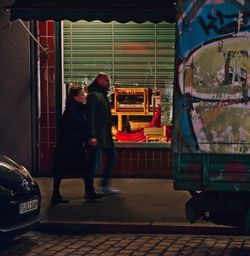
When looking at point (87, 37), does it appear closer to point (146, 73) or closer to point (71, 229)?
point (146, 73)

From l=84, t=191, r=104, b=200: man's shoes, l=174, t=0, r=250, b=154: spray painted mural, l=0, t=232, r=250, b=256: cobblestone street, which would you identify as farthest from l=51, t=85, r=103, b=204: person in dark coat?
l=174, t=0, r=250, b=154: spray painted mural

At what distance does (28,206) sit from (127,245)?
3.96 feet

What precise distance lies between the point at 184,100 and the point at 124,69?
5.36 meters

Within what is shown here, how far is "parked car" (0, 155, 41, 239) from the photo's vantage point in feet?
22.3

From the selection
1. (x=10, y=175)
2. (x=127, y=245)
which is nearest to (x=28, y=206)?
(x=10, y=175)

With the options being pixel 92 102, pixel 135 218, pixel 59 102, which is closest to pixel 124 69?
pixel 59 102

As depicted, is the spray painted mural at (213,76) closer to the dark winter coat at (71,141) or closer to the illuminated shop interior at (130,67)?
the dark winter coat at (71,141)

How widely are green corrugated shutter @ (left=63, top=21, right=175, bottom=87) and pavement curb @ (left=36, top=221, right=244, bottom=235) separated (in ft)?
13.1

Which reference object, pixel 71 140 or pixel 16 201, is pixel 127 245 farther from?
pixel 71 140

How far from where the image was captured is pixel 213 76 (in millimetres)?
6223

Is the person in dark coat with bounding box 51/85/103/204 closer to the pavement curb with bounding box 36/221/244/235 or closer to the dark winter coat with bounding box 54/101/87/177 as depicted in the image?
the dark winter coat with bounding box 54/101/87/177

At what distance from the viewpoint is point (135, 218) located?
8.48 m

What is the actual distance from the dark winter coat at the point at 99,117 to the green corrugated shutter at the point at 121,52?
1.86 metres

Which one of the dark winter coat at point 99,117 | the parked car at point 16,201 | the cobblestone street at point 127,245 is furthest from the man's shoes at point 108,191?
the parked car at point 16,201
